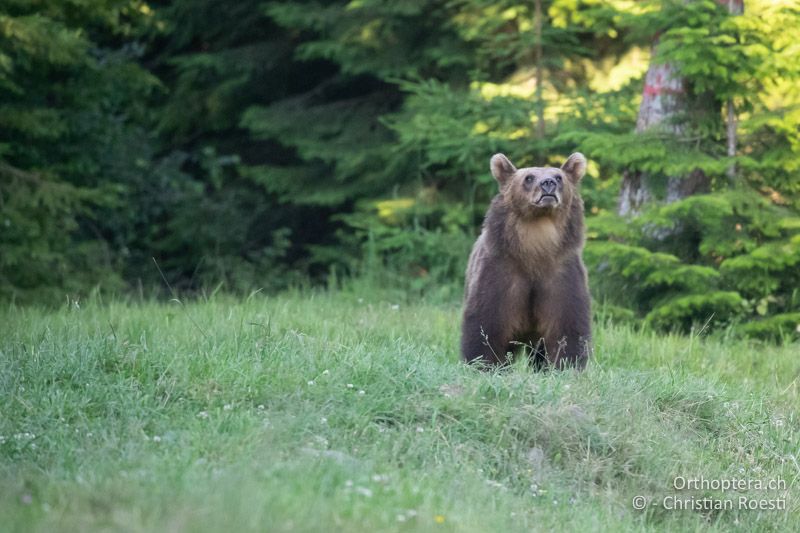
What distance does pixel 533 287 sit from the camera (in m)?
7.02

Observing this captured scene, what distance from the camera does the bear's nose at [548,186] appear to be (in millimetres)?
6820

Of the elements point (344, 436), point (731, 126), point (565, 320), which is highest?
point (731, 126)

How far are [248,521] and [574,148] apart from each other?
902 centimetres

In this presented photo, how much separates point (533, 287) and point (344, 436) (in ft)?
6.83

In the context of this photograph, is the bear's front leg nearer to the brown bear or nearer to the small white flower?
the brown bear

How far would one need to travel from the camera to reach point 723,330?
9.64 metres

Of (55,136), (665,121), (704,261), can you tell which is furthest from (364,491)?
(55,136)

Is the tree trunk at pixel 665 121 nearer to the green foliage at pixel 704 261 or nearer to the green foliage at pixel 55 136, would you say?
the green foliage at pixel 704 261

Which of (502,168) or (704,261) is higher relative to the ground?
(502,168)
